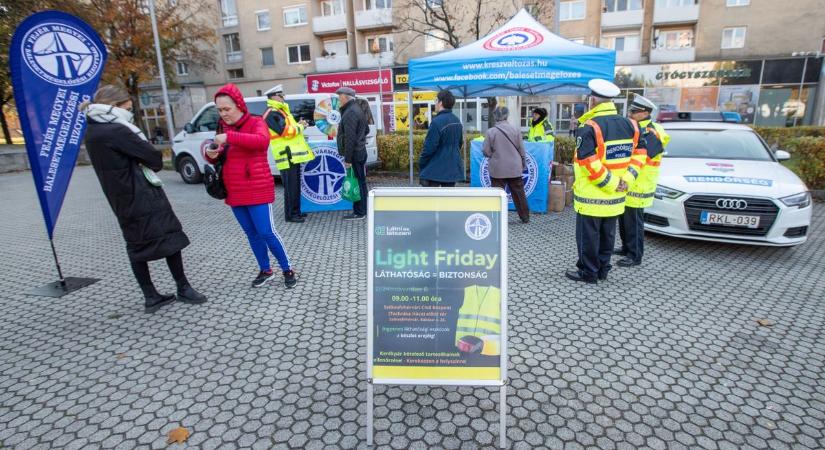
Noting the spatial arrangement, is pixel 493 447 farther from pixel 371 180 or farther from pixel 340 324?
pixel 371 180

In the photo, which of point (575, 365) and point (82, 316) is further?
point (82, 316)

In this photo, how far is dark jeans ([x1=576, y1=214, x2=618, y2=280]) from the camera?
406 centimetres

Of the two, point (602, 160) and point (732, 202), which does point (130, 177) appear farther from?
point (732, 202)

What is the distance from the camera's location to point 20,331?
A: 3584 mm

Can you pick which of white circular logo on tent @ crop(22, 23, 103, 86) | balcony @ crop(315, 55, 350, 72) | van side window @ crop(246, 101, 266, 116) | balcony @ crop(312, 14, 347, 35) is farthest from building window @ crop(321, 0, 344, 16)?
white circular logo on tent @ crop(22, 23, 103, 86)

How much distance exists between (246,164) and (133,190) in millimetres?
888

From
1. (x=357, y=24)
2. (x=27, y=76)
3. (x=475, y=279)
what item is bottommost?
(x=475, y=279)

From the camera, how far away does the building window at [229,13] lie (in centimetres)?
3153

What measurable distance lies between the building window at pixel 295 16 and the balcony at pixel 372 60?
5.18 m

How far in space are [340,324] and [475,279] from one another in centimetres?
168

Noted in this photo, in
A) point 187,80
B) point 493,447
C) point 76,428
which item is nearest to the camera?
point 493,447

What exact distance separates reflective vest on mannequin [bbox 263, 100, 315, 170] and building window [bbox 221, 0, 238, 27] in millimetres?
30431

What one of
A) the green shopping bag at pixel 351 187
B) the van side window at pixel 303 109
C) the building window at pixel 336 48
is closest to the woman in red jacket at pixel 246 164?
the green shopping bag at pixel 351 187

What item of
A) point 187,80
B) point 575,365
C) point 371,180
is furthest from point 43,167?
point 187,80
